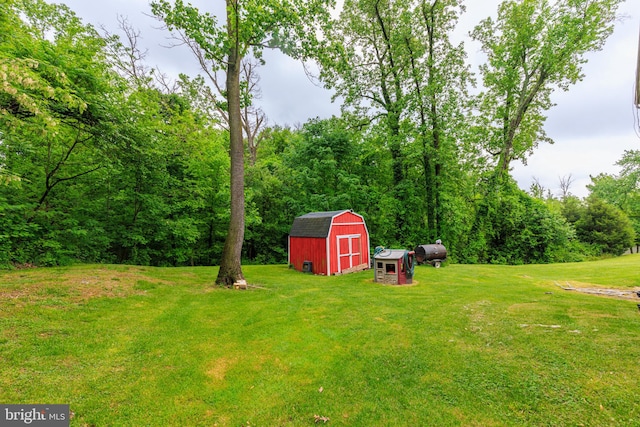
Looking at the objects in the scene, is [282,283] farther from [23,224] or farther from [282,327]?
[23,224]

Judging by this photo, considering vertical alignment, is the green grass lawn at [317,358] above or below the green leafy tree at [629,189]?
below

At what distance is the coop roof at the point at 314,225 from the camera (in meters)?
11.9

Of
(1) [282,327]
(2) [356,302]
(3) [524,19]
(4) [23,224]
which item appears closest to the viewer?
(1) [282,327]

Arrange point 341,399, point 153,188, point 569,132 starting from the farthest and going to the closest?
1. point 569,132
2. point 153,188
3. point 341,399

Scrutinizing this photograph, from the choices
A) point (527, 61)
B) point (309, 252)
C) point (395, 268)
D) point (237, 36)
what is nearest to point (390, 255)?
point (395, 268)

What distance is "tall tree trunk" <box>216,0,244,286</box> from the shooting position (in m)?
8.64

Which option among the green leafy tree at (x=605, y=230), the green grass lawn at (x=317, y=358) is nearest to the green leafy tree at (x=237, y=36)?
the green grass lawn at (x=317, y=358)

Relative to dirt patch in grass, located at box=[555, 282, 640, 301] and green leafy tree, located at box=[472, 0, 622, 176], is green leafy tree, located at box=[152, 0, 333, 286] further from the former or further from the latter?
green leafy tree, located at box=[472, 0, 622, 176]

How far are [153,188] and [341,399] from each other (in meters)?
14.2

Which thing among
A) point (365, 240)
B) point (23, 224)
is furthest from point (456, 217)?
point (23, 224)

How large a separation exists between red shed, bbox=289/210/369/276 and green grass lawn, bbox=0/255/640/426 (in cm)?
477

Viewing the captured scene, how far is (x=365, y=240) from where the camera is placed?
1388cm

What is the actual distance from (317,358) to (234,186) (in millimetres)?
6338

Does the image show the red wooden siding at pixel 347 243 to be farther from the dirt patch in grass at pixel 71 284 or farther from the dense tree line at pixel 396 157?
the dirt patch in grass at pixel 71 284
